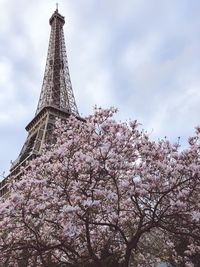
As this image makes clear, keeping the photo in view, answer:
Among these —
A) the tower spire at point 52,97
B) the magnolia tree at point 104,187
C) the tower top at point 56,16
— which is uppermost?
the tower top at point 56,16

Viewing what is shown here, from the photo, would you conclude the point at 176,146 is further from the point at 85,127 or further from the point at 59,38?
the point at 59,38

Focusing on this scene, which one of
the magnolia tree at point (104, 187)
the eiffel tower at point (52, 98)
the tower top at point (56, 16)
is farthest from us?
the tower top at point (56, 16)

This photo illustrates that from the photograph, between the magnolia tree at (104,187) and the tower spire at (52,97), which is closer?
the magnolia tree at (104,187)

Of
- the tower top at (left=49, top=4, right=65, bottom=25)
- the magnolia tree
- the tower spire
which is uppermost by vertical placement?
the tower top at (left=49, top=4, right=65, bottom=25)

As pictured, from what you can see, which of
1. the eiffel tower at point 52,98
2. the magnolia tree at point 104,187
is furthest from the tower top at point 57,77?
the magnolia tree at point 104,187

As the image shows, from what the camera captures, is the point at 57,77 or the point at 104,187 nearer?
the point at 104,187

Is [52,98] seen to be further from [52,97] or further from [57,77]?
[57,77]

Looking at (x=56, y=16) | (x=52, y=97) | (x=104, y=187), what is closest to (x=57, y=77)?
(x=52, y=97)

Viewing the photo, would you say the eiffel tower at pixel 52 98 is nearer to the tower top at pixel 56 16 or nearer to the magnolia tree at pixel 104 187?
the tower top at pixel 56 16

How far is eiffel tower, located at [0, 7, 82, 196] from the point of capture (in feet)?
135

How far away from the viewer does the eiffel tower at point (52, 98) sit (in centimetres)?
4107

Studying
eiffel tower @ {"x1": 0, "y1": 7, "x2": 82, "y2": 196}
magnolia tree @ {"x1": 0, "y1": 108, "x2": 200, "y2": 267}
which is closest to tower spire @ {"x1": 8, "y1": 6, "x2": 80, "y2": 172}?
eiffel tower @ {"x1": 0, "y1": 7, "x2": 82, "y2": 196}

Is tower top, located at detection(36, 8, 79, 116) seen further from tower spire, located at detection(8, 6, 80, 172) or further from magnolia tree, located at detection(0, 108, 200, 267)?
magnolia tree, located at detection(0, 108, 200, 267)

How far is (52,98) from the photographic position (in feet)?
155
